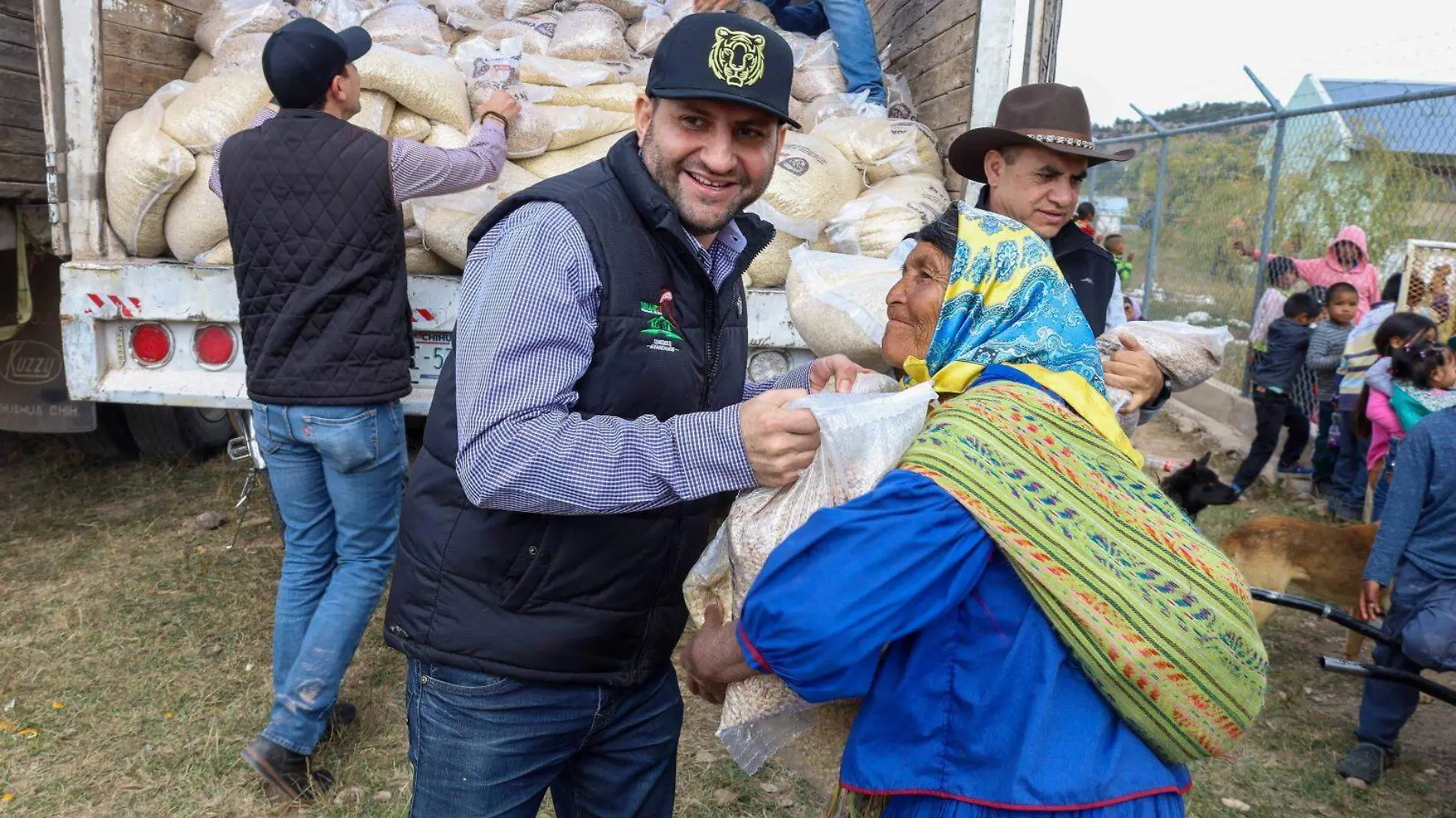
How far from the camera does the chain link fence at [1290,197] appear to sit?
5.82 metres

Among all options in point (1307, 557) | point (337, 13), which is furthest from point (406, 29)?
point (1307, 557)

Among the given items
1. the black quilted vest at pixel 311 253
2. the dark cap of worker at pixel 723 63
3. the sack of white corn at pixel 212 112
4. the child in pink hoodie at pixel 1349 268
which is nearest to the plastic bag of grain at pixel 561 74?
the sack of white corn at pixel 212 112

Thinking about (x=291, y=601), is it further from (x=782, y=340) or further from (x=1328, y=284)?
(x=1328, y=284)

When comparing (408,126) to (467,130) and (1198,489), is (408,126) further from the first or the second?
(1198,489)

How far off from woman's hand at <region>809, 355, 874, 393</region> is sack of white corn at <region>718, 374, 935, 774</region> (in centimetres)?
21

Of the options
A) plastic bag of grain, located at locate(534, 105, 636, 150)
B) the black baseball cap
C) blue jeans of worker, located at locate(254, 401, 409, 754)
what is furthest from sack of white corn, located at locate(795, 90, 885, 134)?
blue jeans of worker, located at locate(254, 401, 409, 754)

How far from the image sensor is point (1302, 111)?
654cm

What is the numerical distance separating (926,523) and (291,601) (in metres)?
2.28

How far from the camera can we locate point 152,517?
4.70 metres

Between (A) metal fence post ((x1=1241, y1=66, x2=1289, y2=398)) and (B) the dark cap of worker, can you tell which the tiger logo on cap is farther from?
(A) metal fence post ((x1=1241, y1=66, x2=1289, y2=398))

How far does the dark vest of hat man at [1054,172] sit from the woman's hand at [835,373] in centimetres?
92

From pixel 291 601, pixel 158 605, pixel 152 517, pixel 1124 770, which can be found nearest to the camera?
pixel 1124 770

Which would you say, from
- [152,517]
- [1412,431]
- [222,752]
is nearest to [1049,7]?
[1412,431]

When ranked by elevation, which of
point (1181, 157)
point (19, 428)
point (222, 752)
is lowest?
point (222, 752)
